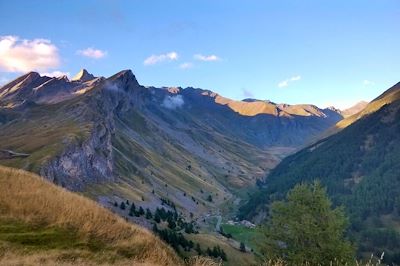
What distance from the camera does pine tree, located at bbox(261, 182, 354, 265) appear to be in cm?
4959

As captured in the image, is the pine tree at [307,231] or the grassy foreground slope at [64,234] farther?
the pine tree at [307,231]

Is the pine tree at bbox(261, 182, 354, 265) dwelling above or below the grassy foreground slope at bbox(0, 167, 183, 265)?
below

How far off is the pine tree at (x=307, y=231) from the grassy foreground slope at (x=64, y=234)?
27946 mm

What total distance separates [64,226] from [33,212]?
2459 millimetres

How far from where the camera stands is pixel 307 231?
5212cm

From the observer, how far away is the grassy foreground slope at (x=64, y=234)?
18500 millimetres

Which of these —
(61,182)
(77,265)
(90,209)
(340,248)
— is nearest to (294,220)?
(340,248)

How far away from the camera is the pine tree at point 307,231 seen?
49594mm

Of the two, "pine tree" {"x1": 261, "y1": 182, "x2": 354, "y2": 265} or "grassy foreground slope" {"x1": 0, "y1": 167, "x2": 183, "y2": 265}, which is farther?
"pine tree" {"x1": 261, "y1": 182, "x2": 354, "y2": 265}

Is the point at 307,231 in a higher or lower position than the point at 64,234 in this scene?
lower

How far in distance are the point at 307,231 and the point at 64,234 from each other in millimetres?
36607

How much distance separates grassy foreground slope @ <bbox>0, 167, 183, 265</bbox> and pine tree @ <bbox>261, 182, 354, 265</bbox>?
91.7 feet

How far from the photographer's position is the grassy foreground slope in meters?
18.5

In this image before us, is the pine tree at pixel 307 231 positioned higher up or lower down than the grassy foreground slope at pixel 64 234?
lower down
